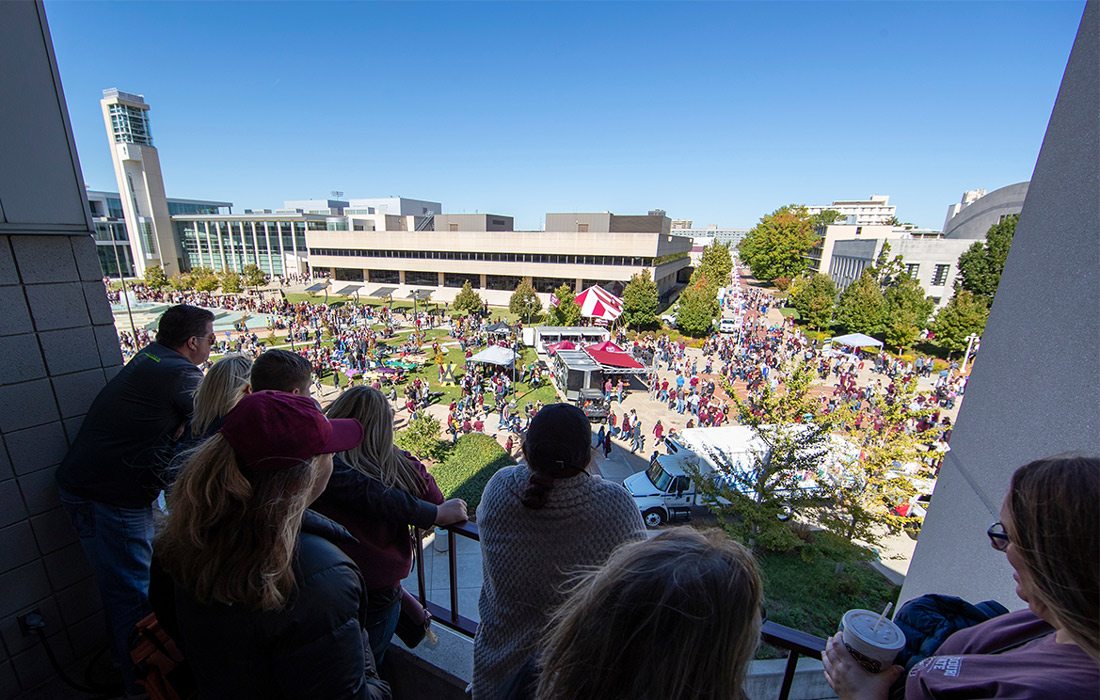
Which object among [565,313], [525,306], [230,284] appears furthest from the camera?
[230,284]

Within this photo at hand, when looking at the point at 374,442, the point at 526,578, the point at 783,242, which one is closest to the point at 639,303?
the point at 374,442

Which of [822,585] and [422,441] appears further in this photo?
[422,441]

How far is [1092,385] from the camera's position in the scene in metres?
2.03

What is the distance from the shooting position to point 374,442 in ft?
6.79

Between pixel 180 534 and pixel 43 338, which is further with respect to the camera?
pixel 43 338

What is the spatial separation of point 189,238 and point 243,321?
5190cm

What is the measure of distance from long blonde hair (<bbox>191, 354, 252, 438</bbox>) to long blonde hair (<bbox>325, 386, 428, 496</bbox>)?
686mm

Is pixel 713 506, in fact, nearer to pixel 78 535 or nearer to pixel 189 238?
pixel 78 535

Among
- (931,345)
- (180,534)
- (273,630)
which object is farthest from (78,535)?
(931,345)

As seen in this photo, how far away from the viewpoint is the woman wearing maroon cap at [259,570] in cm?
122

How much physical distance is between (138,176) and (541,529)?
258 feet

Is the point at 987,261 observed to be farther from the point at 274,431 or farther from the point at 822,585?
the point at 274,431

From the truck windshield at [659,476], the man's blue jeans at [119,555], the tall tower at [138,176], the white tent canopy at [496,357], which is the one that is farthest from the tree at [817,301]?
the tall tower at [138,176]

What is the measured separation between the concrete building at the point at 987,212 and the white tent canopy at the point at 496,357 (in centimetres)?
4016
